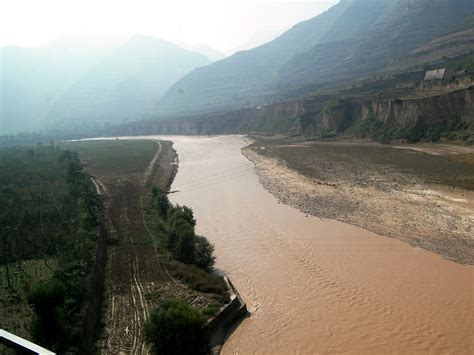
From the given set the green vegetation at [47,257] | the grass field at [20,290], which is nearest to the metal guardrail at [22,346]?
the green vegetation at [47,257]

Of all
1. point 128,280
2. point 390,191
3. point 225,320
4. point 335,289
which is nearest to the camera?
point 225,320

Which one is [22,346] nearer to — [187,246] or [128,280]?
[128,280]

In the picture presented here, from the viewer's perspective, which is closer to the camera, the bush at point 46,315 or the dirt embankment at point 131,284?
the bush at point 46,315

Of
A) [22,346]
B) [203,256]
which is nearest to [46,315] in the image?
[203,256]

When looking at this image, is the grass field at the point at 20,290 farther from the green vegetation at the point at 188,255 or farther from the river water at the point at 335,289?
the river water at the point at 335,289

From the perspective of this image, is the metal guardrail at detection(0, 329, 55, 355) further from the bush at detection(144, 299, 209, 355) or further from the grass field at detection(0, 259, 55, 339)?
the grass field at detection(0, 259, 55, 339)

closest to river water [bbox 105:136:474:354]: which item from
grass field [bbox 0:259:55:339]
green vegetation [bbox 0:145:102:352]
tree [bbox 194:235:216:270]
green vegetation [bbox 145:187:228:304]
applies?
tree [bbox 194:235:216:270]
